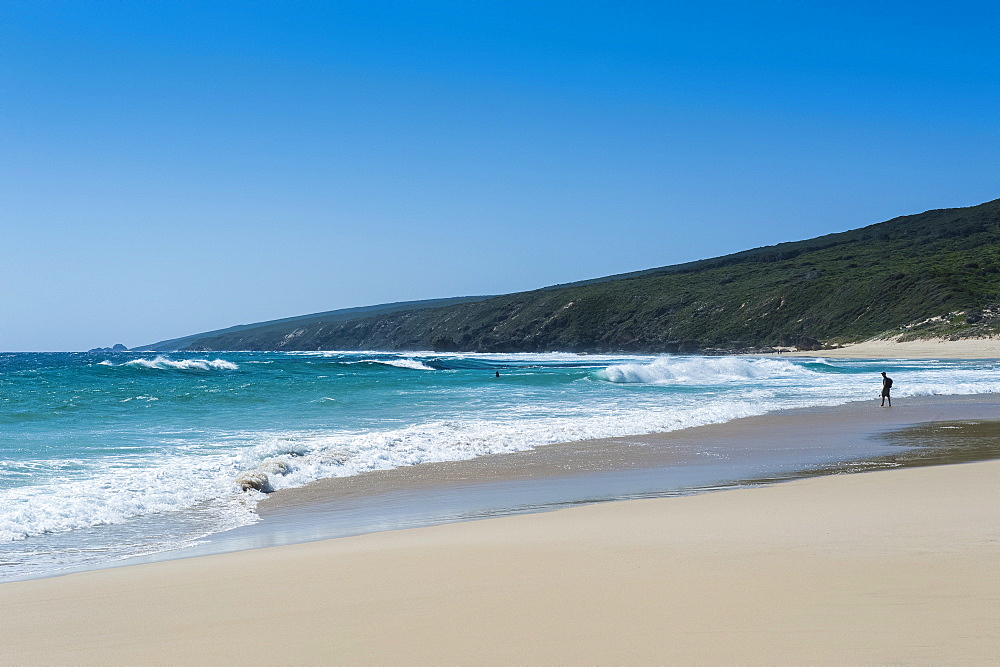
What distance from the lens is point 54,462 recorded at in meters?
12.8

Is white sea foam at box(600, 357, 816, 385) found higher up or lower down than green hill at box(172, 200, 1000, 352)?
lower down

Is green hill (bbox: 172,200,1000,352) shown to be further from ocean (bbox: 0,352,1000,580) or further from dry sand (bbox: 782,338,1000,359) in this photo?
ocean (bbox: 0,352,1000,580)

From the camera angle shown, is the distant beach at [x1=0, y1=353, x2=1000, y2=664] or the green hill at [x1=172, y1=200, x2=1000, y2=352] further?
the green hill at [x1=172, y1=200, x2=1000, y2=352]

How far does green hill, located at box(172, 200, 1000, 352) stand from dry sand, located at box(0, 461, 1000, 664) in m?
71.6

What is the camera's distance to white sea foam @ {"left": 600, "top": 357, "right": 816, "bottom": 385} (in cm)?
4387

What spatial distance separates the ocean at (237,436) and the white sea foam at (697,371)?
6.83 metres

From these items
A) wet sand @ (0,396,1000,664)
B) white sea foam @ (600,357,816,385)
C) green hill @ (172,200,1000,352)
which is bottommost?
white sea foam @ (600,357,816,385)

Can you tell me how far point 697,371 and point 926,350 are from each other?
95.4 ft

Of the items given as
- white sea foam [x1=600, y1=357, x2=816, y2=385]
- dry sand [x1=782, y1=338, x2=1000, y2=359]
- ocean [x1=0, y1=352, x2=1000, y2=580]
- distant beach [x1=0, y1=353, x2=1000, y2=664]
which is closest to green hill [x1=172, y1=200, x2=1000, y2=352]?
dry sand [x1=782, y1=338, x2=1000, y2=359]

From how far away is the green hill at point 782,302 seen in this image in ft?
267

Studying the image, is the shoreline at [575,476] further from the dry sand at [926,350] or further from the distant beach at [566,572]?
the dry sand at [926,350]

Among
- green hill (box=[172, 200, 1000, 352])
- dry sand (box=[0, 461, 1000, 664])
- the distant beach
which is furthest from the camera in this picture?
green hill (box=[172, 200, 1000, 352])

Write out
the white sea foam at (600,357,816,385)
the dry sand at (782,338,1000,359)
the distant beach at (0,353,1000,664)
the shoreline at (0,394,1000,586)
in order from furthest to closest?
the dry sand at (782,338,1000,359)
the white sea foam at (600,357,816,385)
the shoreline at (0,394,1000,586)
the distant beach at (0,353,1000,664)

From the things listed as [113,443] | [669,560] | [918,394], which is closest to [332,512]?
[669,560]
